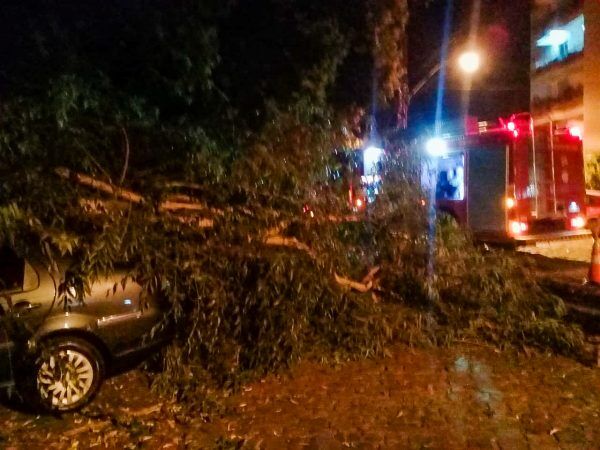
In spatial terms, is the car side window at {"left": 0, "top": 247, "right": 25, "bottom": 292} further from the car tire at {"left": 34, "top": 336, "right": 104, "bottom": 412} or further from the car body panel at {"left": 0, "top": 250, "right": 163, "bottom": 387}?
the car tire at {"left": 34, "top": 336, "right": 104, "bottom": 412}

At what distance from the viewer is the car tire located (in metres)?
5.36

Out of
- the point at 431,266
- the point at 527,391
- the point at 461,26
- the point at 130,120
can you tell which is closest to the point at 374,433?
the point at 527,391

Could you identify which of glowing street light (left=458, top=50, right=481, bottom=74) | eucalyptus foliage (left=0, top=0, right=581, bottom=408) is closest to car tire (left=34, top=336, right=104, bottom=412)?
eucalyptus foliage (left=0, top=0, right=581, bottom=408)

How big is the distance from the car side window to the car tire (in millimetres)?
518

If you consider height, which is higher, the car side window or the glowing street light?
the glowing street light

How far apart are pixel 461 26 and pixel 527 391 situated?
13780mm

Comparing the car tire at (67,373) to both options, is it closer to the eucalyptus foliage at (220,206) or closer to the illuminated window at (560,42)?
the eucalyptus foliage at (220,206)

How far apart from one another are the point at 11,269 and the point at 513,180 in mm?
9128

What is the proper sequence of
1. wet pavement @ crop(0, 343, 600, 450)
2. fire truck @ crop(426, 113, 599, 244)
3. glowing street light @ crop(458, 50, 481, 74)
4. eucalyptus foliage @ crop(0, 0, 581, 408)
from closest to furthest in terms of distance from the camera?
wet pavement @ crop(0, 343, 600, 450), eucalyptus foliage @ crop(0, 0, 581, 408), fire truck @ crop(426, 113, 599, 244), glowing street light @ crop(458, 50, 481, 74)

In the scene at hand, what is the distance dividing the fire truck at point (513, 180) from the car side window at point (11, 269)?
7970 mm

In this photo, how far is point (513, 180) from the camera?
1229cm

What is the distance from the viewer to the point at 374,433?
16.4 feet

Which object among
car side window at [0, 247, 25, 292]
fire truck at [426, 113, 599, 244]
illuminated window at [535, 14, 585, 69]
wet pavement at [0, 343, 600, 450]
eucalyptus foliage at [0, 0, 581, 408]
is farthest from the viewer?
illuminated window at [535, 14, 585, 69]

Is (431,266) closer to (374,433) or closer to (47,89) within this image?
(374,433)
